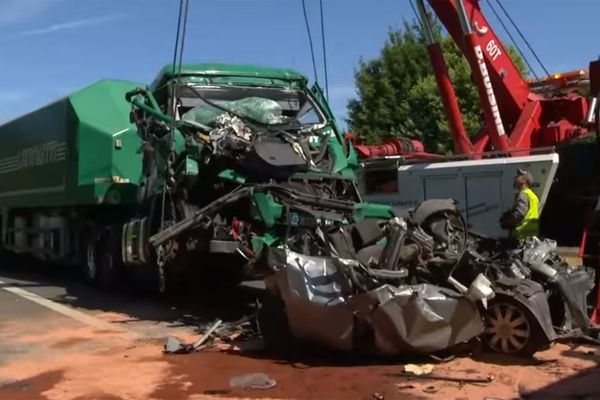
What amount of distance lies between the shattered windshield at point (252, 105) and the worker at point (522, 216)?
2738 mm

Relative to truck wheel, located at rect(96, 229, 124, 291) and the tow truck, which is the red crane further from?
truck wheel, located at rect(96, 229, 124, 291)

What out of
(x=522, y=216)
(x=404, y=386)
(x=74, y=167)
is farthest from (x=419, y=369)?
(x=74, y=167)

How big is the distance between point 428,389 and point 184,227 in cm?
359

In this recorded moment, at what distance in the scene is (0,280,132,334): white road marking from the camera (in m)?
9.32

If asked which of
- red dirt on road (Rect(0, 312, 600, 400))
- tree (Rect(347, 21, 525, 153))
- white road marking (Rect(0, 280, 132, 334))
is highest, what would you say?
tree (Rect(347, 21, 525, 153))

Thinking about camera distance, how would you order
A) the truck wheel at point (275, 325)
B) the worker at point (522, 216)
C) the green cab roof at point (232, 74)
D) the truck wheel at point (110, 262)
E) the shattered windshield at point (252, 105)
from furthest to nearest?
the truck wheel at point (110, 262)
the green cab roof at point (232, 74)
the shattered windshield at point (252, 105)
the worker at point (522, 216)
the truck wheel at point (275, 325)

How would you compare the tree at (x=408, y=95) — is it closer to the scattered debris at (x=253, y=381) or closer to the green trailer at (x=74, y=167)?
the green trailer at (x=74, y=167)

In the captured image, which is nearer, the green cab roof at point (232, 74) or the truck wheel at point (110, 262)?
the green cab roof at point (232, 74)

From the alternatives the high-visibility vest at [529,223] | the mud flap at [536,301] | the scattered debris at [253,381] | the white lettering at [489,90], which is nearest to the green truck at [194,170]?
the high-visibility vest at [529,223]

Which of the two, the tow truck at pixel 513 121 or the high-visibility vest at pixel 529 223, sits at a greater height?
the tow truck at pixel 513 121

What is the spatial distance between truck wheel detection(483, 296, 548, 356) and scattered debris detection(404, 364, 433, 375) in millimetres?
693

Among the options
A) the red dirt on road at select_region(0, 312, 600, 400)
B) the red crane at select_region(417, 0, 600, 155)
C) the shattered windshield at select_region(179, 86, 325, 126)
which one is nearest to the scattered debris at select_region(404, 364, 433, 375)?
the red dirt on road at select_region(0, 312, 600, 400)

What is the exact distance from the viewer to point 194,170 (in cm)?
908

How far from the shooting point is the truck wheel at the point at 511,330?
6871 millimetres
